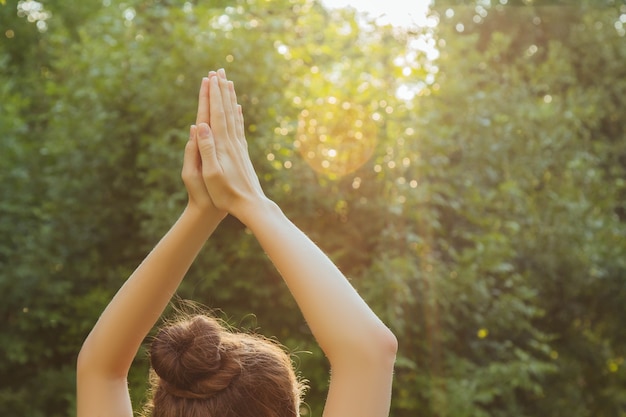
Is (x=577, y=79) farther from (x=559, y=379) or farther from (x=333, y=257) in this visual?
(x=333, y=257)

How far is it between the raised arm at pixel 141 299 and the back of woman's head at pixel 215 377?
0.07 meters

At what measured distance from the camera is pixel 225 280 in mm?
5230

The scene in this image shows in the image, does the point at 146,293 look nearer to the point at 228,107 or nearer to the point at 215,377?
the point at 215,377

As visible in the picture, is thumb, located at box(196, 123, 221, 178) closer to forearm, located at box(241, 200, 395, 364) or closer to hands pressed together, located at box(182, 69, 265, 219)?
hands pressed together, located at box(182, 69, 265, 219)

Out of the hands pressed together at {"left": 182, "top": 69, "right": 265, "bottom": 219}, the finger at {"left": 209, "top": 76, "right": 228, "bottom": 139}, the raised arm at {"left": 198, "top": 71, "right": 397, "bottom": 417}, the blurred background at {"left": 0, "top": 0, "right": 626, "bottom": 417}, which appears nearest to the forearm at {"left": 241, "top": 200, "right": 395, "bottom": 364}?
the raised arm at {"left": 198, "top": 71, "right": 397, "bottom": 417}

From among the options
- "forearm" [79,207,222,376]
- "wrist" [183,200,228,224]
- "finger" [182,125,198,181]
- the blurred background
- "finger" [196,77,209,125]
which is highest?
"finger" [196,77,209,125]

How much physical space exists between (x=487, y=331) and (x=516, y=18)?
32.6 ft

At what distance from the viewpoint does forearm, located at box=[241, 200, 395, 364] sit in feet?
3.88

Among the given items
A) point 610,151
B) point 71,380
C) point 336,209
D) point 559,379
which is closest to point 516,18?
point 610,151

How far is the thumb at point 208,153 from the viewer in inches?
53.9

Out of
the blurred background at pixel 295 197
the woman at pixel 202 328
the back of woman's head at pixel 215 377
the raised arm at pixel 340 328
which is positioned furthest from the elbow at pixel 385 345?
the blurred background at pixel 295 197

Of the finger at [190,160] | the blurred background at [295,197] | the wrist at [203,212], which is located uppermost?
the finger at [190,160]

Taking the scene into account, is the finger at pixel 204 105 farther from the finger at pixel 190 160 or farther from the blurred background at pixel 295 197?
the blurred background at pixel 295 197

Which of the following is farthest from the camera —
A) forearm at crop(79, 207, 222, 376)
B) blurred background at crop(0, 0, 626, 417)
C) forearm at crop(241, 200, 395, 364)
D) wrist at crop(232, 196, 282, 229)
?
blurred background at crop(0, 0, 626, 417)
